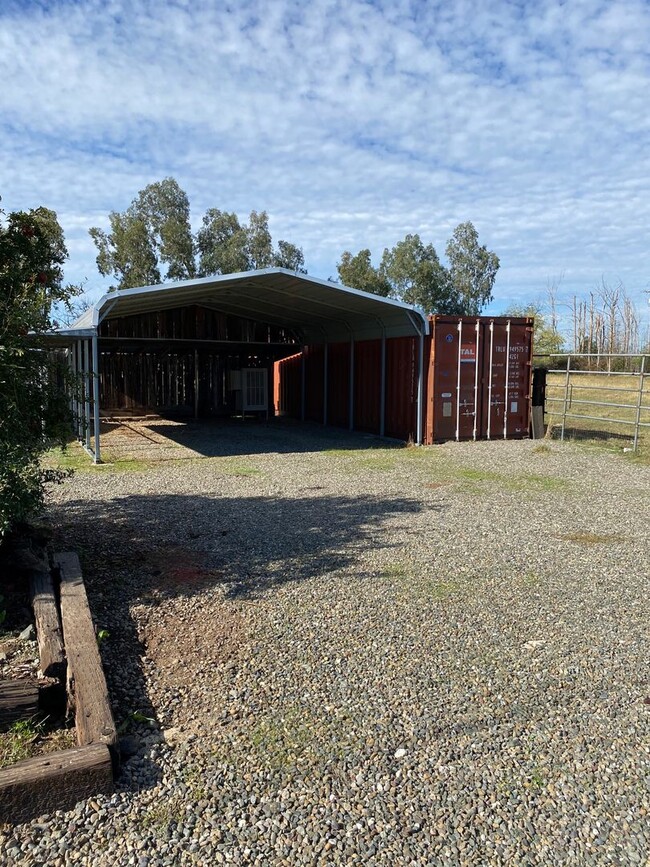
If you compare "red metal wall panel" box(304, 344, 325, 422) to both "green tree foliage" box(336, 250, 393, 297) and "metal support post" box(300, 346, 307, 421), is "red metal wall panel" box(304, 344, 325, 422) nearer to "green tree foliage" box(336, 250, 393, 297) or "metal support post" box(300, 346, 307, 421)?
"metal support post" box(300, 346, 307, 421)

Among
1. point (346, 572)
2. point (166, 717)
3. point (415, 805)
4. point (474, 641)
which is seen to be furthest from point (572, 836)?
point (346, 572)

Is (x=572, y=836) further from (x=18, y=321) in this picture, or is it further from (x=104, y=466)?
(x=104, y=466)

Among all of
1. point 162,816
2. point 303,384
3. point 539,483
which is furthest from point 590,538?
point 303,384

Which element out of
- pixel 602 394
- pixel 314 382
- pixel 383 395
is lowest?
pixel 602 394

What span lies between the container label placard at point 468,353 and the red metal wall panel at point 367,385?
209 cm

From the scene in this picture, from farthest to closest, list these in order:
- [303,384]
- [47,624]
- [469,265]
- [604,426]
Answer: [469,265] < [303,384] < [604,426] < [47,624]

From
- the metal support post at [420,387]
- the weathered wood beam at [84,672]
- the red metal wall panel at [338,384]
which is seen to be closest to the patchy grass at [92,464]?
the metal support post at [420,387]

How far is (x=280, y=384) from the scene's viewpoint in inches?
853

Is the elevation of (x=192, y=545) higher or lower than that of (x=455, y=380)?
lower

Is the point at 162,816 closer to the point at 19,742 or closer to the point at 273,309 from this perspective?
the point at 19,742

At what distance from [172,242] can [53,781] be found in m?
33.3

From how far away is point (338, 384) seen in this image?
16.9 metres

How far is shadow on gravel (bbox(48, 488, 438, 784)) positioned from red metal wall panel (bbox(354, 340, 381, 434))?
21.8ft

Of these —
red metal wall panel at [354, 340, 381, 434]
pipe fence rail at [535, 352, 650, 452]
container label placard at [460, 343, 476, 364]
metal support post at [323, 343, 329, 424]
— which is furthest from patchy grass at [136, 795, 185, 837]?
metal support post at [323, 343, 329, 424]
